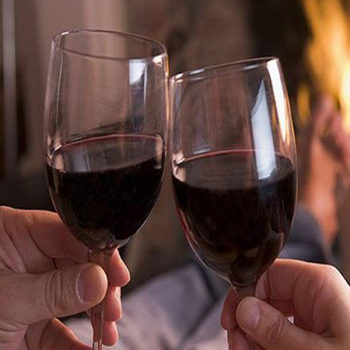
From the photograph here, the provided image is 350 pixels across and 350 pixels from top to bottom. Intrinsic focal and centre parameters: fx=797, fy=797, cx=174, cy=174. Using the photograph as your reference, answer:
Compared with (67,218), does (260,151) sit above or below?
above

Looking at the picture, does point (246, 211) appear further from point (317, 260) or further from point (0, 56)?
point (0, 56)

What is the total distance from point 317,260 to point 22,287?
1146 mm

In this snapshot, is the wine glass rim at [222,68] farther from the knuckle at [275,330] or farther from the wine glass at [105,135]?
the knuckle at [275,330]

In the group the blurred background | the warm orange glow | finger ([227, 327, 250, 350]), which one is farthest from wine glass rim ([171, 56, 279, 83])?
the warm orange glow

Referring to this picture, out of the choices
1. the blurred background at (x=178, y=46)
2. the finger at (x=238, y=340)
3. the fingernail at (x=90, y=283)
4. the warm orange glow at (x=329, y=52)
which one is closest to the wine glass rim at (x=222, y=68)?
the fingernail at (x=90, y=283)

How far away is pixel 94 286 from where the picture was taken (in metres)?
0.96

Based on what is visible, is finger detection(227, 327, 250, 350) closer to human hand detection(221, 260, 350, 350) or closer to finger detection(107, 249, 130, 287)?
→ human hand detection(221, 260, 350, 350)

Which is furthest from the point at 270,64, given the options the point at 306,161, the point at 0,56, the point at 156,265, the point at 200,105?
the point at 0,56

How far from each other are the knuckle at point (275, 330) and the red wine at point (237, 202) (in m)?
0.08

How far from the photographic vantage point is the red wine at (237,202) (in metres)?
0.86

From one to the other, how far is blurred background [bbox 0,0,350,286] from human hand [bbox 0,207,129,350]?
3.11 feet

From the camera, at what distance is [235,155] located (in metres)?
0.86

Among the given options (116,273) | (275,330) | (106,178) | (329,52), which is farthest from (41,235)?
(329,52)

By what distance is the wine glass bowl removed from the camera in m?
0.86
